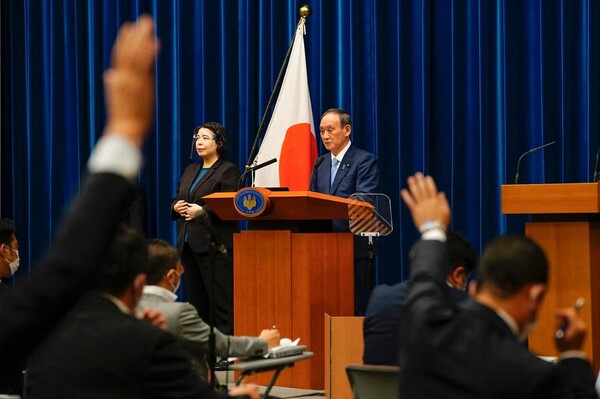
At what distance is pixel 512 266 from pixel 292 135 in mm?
Answer: 5637

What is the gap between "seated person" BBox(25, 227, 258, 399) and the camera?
1.90 metres

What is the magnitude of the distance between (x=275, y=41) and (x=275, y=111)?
0.95 metres

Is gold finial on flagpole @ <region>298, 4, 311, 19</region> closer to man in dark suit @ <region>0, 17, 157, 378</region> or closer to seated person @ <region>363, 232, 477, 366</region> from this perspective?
seated person @ <region>363, 232, 477, 366</region>

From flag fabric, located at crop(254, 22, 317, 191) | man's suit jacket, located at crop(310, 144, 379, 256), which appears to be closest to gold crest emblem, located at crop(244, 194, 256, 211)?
man's suit jacket, located at crop(310, 144, 379, 256)

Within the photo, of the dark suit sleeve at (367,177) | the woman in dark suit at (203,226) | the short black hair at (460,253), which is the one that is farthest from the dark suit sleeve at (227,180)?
the short black hair at (460,253)

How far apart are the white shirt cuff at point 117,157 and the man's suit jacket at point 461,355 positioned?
0.87 meters

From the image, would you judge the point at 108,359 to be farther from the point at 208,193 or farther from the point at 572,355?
the point at 208,193

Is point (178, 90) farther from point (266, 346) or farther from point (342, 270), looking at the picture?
point (266, 346)

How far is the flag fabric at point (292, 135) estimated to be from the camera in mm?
7270

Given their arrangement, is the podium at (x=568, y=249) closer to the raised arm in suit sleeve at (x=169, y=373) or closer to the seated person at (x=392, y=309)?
the seated person at (x=392, y=309)

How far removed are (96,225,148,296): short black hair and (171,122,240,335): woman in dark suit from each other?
446 cm

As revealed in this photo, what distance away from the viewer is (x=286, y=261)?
555 centimetres

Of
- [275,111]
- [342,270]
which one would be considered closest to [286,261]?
[342,270]

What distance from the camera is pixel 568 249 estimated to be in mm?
4723
